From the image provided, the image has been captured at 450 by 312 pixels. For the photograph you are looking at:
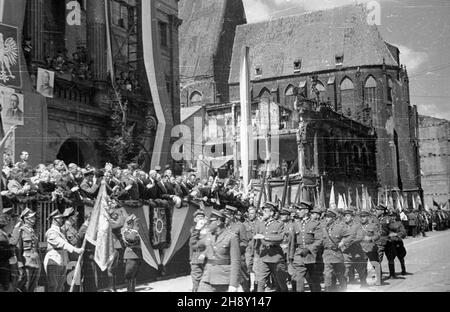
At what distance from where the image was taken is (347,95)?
48.0 metres

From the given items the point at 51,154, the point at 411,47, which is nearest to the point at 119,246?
the point at 411,47

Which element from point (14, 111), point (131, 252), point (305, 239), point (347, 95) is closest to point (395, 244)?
point (305, 239)

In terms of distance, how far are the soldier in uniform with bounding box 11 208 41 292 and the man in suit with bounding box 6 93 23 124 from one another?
25.2 ft

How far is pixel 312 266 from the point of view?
1061cm

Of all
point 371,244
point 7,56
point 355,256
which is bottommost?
point 355,256

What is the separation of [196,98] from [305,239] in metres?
35.7

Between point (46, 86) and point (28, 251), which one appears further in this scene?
point (46, 86)

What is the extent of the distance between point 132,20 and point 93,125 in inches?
277

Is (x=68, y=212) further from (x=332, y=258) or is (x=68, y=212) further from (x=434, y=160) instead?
(x=434, y=160)

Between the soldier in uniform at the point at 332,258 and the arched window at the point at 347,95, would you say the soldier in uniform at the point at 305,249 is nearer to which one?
the soldier in uniform at the point at 332,258

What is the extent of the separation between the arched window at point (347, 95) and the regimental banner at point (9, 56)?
34.8 m

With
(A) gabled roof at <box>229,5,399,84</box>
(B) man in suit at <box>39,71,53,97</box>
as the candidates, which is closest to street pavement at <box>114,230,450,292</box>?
(B) man in suit at <box>39,71,53,97</box>

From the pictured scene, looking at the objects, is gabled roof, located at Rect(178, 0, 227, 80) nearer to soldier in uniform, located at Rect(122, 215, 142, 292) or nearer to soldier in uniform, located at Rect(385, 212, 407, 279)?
soldier in uniform, located at Rect(385, 212, 407, 279)

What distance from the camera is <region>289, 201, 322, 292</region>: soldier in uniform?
34.4ft
